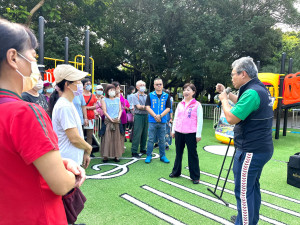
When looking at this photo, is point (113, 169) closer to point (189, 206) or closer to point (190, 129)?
point (190, 129)

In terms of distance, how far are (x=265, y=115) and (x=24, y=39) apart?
2.21 metres

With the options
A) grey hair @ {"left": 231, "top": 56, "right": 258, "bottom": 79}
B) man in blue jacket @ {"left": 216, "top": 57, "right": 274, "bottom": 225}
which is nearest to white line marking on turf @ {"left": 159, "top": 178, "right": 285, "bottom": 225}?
man in blue jacket @ {"left": 216, "top": 57, "right": 274, "bottom": 225}

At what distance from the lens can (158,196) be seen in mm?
3479

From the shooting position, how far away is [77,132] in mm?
2230

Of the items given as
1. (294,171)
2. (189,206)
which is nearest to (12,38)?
(189,206)

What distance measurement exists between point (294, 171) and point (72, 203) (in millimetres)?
3995

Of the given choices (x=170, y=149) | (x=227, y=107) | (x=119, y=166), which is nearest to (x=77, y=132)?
(x=227, y=107)

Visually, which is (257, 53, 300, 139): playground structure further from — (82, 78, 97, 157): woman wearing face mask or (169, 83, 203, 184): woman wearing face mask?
(82, 78, 97, 157): woman wearing face mask

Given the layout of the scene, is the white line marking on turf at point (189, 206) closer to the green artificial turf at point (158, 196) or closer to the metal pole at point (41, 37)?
the green artificial turf at point (158, 196)

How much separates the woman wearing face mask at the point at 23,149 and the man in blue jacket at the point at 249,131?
1.86 metres

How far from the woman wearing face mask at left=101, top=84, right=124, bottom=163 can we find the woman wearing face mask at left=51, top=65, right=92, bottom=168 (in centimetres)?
277

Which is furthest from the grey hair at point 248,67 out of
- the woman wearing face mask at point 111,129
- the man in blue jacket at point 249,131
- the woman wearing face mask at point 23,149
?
the woman wearing face mask at point 111,129

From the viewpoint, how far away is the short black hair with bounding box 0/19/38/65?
89 cm

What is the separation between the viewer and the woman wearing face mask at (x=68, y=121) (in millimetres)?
2195
